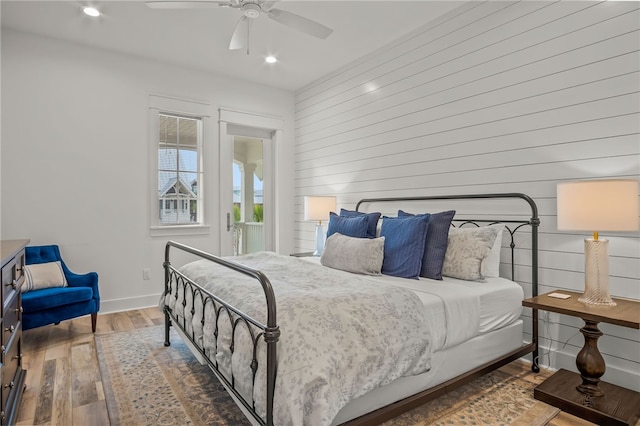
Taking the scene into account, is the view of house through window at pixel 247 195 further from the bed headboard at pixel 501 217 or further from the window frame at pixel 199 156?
the bed headboard at pixel 501 217

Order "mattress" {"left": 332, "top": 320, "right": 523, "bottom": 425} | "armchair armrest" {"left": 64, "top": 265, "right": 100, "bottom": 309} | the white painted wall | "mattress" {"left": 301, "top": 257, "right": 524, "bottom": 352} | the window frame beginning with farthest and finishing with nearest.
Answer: the window frame
the white painted wall
"armchair armrest" {"left": 64, "top": 265, "right": 100, "bottom": 309}
"mattress" {"left": 301, "top": 257, "right": 524, "bottom": 352}
"mattress" {"left": 332, "top": 320, "right": 523, "bottom": 425}

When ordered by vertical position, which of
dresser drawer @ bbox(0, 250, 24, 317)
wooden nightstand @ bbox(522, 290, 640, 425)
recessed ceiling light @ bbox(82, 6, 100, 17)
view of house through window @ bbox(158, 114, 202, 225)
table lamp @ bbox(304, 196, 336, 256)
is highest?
recessed ceiling light @ bbox(82, 6, 100, 17)

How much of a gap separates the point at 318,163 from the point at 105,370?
10.9ft

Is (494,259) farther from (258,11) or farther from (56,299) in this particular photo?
(56,299)

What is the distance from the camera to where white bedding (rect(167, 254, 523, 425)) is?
4.64 ft

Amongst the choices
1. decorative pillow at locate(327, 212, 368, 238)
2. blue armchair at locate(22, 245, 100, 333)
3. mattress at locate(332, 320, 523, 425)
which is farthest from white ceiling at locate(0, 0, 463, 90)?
mattress at locate(332, 320, 523, 425)

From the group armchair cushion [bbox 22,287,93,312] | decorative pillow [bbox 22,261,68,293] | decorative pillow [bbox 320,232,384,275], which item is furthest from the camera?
decorative pillow [bbox 22,261,68,293]

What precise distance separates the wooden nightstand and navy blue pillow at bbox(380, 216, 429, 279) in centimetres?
76

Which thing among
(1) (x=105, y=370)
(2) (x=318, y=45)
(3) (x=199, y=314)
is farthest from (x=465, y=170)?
(1) (x=105, y=370)

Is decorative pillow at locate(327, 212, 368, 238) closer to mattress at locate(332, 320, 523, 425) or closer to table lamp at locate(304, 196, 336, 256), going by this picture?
table lamp at locate(304, 196, 336, 256)

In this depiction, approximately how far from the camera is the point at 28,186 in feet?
11.8

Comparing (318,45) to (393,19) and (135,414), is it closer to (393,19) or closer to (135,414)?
(393,19)

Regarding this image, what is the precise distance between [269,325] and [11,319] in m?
1.60

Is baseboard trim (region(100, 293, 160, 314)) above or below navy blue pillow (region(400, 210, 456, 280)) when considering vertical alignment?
below
